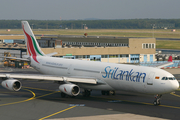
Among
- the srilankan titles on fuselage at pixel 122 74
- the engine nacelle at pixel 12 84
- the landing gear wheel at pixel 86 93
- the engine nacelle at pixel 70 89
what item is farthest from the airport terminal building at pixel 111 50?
the srilankan titles on fuselage at pixel 122 74

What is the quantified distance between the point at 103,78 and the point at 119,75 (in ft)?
10.0

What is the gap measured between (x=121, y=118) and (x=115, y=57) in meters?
72.1

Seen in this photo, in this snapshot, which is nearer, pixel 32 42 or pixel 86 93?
pixel 86 93

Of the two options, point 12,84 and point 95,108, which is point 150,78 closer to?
point 95,108

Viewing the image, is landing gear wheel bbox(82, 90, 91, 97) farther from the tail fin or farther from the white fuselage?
the tail fin

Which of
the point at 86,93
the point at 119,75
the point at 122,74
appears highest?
the point at 122,74

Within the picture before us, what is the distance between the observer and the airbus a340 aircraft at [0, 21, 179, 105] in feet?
123

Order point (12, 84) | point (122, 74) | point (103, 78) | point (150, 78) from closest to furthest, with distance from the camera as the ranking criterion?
point (150, 78) < point (122, 74) < point (12, 84) < point (103, 78)

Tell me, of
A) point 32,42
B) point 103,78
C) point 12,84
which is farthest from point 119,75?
point 32,42

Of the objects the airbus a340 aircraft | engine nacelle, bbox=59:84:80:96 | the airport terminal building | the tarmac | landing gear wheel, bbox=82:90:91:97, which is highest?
the airport terminal building

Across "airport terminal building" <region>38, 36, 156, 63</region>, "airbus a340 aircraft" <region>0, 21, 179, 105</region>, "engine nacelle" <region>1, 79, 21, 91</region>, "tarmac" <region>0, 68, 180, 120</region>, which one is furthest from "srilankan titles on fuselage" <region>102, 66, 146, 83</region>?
"airport terminal building" <region>38, 36, 156, 63</region>

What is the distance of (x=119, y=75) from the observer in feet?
134

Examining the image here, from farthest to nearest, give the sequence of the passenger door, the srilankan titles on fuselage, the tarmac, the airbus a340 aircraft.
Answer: the srilankan titles on fuselage < the passenger door < the airbus a340 aircraft < the tarmac

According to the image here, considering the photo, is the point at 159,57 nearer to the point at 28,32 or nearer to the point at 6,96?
the point at 28,32
